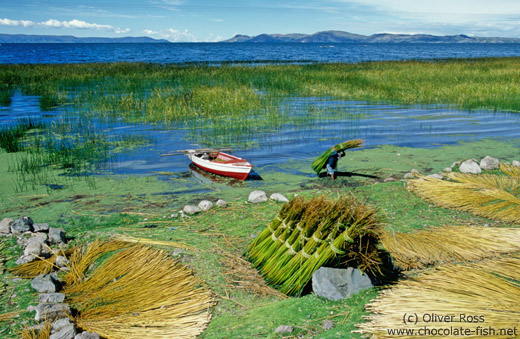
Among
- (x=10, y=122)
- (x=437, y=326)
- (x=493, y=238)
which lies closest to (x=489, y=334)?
(x=437, y=326)

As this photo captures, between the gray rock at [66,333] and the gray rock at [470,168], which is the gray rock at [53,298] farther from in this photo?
the gray rock at [470,168]

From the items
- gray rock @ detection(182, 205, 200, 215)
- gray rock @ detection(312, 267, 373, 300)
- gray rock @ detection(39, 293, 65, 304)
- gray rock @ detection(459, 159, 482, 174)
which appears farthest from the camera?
gray rock @ detection(459, 159, 482, 174)

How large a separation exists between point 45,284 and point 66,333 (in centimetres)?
125

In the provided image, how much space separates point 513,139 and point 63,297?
47.7 ft

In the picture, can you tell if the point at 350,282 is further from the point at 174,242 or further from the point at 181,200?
the point at 181,200

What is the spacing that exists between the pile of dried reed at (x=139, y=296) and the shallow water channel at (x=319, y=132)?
5.71m

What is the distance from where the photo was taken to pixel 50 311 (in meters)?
4.30

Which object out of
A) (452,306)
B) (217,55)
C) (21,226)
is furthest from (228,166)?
(217,55)

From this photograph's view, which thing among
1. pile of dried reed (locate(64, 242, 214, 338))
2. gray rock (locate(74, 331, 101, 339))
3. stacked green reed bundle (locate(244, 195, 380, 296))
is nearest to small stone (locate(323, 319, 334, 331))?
stacked green reed bundle (locate(244, 195, 380, 296))

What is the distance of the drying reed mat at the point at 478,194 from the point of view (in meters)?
6.64

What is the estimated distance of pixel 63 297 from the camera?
4.62 meters

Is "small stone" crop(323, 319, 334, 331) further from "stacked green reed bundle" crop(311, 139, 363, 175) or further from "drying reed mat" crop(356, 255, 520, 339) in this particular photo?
"stacked green reed bundle" crop(311, 139, 363, 175)

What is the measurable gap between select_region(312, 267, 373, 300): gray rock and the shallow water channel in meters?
6.90

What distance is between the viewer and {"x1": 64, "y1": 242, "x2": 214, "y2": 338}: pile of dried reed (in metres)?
4.12
